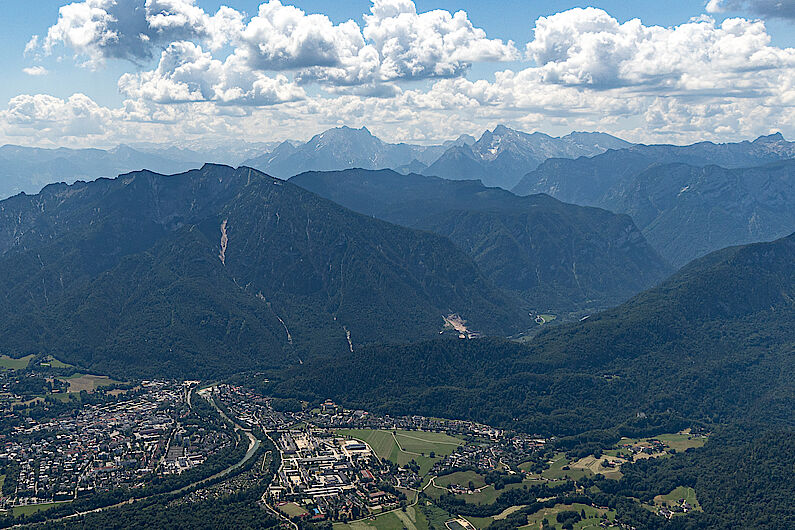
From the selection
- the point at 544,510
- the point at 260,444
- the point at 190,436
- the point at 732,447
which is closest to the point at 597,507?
the point at 544,510

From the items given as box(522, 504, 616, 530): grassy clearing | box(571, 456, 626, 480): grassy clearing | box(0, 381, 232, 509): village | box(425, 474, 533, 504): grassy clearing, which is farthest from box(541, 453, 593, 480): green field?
box(0, 381, 232, 509): village

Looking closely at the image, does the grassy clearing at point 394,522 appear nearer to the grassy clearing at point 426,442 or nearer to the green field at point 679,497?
the grassy clearing at point 426,442

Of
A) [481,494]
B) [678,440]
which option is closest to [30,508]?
[481,494]

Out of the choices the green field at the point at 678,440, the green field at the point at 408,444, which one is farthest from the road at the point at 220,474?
the green field at the point at 678,440

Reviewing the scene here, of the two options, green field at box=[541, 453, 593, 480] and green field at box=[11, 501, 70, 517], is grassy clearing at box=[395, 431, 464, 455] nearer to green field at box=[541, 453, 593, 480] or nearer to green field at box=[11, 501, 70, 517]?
green field at box=[541, 453, 593, 480]

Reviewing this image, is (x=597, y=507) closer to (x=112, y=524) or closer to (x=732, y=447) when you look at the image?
(x=732, y=447)
